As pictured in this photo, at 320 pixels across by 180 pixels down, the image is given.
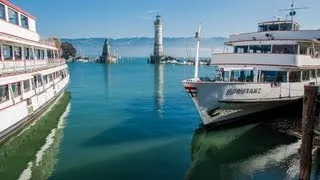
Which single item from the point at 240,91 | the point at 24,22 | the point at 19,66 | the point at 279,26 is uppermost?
the point at 24,22

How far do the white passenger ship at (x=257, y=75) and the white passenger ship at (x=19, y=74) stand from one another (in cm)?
1108

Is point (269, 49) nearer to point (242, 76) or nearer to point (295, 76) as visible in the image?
point (295, 76)

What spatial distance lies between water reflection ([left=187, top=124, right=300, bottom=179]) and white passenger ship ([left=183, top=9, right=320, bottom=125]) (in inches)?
55.3

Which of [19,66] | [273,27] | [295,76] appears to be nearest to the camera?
[295,76]

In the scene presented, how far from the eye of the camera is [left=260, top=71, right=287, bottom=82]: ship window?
993 inches

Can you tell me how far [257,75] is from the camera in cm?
2509

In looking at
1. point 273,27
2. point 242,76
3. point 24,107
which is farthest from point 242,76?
point 24,107

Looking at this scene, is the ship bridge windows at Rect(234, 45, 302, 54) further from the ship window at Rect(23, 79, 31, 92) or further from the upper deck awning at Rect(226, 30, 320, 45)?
the ship window at Rect(23, 79, 31, 92)

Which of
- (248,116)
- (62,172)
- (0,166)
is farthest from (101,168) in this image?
(248,116)

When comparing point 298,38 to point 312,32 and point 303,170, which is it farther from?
point 303,170

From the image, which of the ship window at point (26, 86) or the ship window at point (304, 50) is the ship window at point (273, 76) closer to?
the ship window at point (304, 50)

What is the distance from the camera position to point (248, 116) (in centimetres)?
2552

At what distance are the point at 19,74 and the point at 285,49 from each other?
739 inches

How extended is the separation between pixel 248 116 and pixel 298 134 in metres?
3.75
